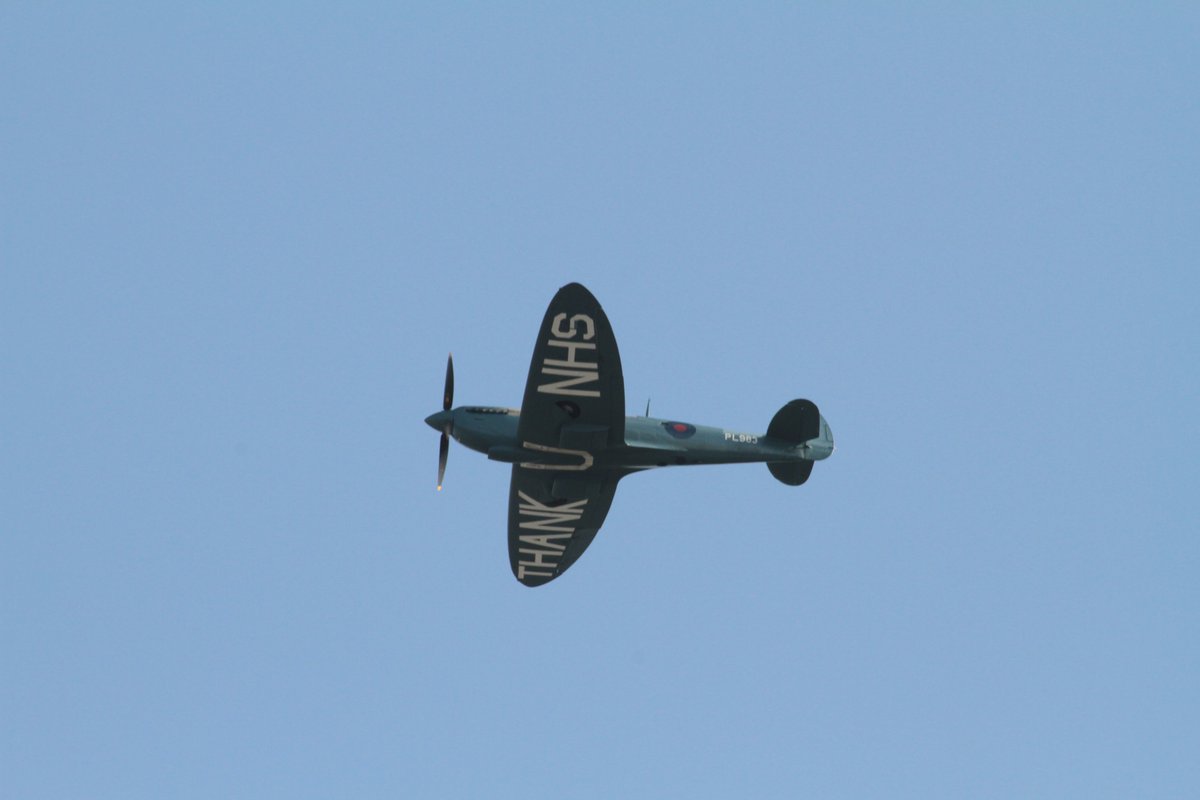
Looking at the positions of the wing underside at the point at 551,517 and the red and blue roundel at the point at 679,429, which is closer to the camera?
the red and blue roundel at the point at 679,429

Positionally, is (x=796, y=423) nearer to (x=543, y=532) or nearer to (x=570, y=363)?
(x=570, y=363)

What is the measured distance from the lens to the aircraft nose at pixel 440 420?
22.8 meters

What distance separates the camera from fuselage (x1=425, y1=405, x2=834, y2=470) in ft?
72.8

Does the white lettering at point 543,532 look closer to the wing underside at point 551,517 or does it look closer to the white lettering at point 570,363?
the wing underside at point 551,517

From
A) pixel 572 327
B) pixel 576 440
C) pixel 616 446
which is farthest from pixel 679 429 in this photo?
pixel 572 327

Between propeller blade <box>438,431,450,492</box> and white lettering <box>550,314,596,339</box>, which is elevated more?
white lettering <box>550,314,596,339</box>

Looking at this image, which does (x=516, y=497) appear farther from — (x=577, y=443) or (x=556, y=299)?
(x=556, y=299)

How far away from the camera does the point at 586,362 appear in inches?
834

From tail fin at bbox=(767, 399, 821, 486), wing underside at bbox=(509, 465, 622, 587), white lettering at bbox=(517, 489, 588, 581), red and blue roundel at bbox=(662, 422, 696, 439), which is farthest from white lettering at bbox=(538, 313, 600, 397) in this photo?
tail fin at bbox=(767, 399, 821, 486)

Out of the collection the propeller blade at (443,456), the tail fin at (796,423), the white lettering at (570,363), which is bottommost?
the propeller blade at (443,456)

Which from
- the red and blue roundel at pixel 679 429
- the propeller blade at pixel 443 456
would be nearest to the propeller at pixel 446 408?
the propeller blade at pixel 443 456

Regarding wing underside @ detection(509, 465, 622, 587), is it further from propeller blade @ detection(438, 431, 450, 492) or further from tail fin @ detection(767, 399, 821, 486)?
tail fin @ detection(767, 399, 821, 486)

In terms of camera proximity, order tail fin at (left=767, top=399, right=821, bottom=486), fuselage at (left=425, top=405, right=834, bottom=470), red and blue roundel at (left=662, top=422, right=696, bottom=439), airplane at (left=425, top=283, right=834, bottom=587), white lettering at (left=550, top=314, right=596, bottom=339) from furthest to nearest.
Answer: tail fin at (left=767, top=399, right=821, bottom=486) → red and blue roundel at (left=662, top=422, right=696, bottom=439) → fuselage at (left=425, top=405, right=834, bottom=470) → airplane at (left=425, top=283, right=834, bottom=587) → white lettering at (left=550, top=314, right=596, bottom=339)

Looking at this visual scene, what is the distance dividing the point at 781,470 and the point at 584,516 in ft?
12.7
